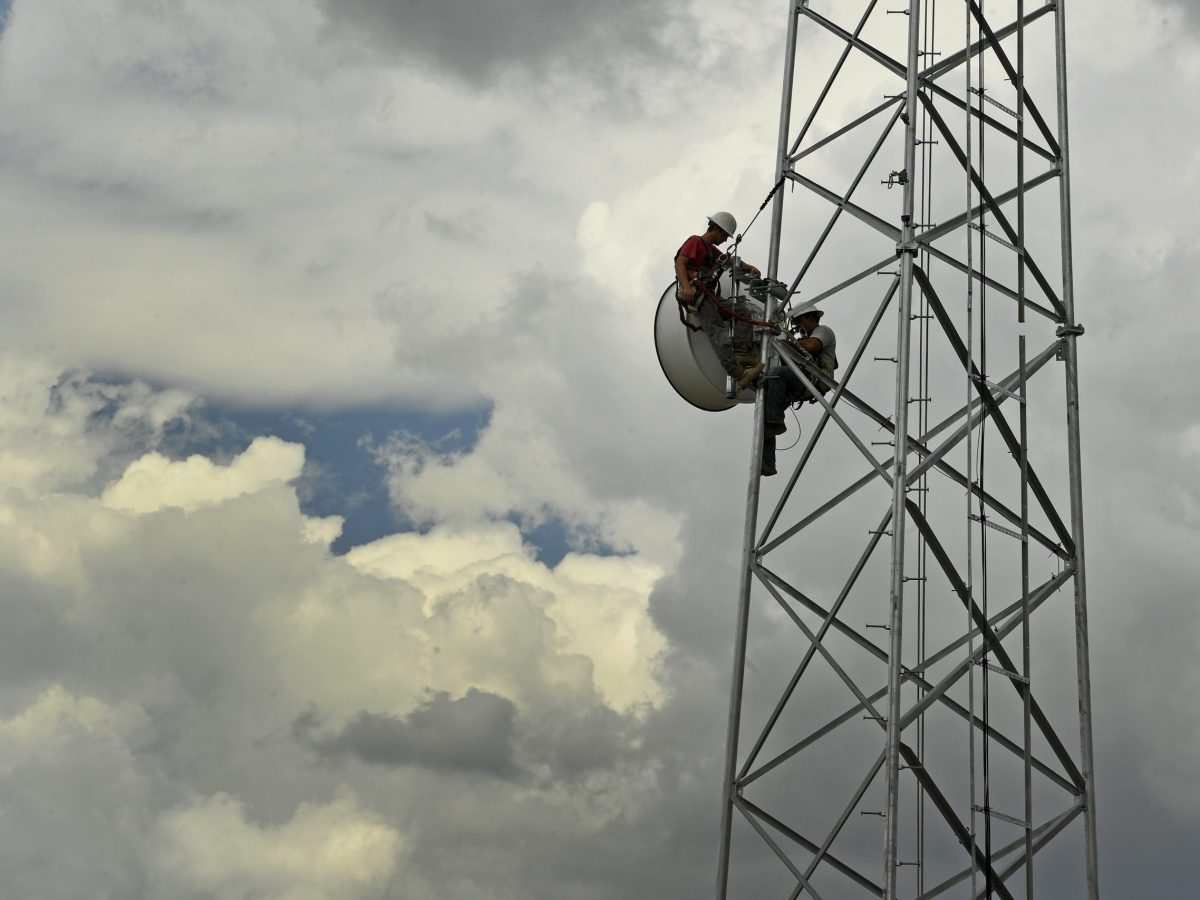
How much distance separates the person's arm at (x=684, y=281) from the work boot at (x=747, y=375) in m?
1.20

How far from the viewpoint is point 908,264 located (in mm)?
21547

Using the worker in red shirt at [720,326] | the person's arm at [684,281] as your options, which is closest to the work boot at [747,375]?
the worker in red shirt at [720,326]

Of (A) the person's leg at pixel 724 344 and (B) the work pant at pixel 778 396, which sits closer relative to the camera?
(B) the work pant at pixel 778 396

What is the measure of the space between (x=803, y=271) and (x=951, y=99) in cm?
303

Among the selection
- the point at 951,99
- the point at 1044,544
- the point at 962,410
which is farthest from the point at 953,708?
the point at 951,99

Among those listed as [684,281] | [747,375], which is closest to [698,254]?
[684,281]

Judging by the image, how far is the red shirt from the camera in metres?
24.1

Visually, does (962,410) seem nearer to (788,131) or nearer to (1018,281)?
(1018,281)

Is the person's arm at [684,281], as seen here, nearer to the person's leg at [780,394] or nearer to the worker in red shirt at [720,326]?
the worker in red shirt at [720,326]

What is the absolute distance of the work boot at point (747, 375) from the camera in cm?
2391

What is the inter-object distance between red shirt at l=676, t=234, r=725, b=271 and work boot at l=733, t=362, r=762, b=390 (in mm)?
1516

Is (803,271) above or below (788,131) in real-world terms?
below

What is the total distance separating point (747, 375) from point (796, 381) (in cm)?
71

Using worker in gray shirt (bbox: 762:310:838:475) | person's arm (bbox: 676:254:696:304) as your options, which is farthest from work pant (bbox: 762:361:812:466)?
person's arm (bbox: 676:254:696:304)
